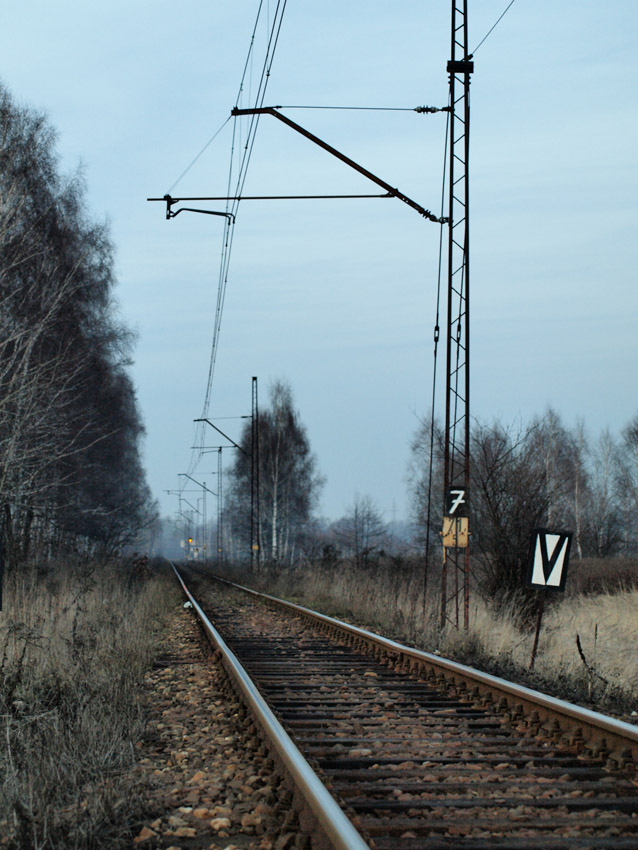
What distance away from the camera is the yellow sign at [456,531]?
1559 cm

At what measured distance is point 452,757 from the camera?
635 centimetres

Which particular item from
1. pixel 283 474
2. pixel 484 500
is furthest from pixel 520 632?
pixel 283 474

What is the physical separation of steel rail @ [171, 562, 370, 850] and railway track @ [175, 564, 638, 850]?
0.08 feet

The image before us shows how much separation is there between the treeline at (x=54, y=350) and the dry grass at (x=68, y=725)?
5.66 meters

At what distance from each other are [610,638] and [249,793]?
13.8 metres

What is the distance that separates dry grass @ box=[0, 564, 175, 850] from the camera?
15.9 feet

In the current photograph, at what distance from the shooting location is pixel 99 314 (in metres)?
30.0

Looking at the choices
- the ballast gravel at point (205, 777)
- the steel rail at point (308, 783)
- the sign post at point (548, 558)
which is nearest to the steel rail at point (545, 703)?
the sign post at point (548, 558)

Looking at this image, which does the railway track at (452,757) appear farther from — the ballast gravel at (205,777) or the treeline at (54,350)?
the treeline at (54,350)

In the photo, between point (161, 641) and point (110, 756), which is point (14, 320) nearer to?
point (161, 641)

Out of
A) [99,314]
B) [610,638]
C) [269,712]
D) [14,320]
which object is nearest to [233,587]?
[99,314]

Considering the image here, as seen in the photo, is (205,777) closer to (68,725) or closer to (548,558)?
(68,725)

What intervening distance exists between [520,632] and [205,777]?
1305 cm

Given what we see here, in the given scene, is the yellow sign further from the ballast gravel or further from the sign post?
the ballast gravel
